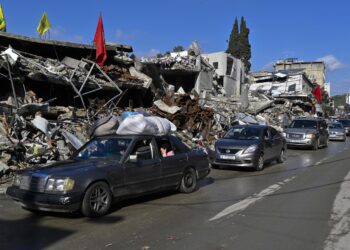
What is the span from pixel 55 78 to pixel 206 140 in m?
7.75

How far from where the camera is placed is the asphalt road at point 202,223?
6.34 meters

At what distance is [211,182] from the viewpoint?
1269 cm

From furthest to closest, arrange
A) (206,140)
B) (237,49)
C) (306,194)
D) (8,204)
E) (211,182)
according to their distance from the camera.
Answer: (237,49), (206,140), (211,182), (306,194), (8,204)

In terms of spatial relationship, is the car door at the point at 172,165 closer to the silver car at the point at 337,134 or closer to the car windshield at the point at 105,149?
the car windshield at the point at 105,149

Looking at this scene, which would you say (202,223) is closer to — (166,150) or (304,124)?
(166,150)

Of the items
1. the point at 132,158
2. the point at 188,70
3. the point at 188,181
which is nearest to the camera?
the point at 132,158

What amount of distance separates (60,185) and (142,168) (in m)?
1.95

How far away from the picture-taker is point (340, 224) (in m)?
7.57

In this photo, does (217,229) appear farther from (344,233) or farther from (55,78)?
(55,78)

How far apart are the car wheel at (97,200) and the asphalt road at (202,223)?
142 mm

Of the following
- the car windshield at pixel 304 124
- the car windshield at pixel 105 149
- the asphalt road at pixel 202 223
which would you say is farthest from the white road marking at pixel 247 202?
the car windshield at pixel 304 124

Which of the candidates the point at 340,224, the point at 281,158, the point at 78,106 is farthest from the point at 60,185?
the point at 78,106

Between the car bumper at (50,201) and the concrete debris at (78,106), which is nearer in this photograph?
the car bumper at (50,201)

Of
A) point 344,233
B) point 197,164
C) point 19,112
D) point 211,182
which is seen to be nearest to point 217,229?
point 344,233
